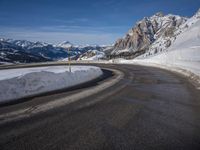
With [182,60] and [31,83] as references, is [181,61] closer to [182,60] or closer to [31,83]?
[182,60]

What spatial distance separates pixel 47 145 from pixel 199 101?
628 cm

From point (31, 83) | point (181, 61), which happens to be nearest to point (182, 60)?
point (181, 61)

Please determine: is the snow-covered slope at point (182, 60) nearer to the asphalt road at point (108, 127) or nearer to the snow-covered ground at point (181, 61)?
the snow-covered ground at point (181, 61)

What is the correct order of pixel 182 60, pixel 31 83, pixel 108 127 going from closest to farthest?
pixel 108 127
pixel 31 83
pixel 182 60

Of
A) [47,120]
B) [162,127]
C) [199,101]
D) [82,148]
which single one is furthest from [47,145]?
[199,101]

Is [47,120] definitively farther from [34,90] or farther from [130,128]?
[34,90]

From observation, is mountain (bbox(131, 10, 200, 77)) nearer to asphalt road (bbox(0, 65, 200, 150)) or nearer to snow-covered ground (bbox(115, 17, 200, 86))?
snow-covered ground (bbox(115, 17, 200, 86))

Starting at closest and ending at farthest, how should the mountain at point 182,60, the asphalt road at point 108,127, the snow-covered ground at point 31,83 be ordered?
the asphalt road at point 108,127, the snow-covered ground at point 31,83, the mountain at point 182,60

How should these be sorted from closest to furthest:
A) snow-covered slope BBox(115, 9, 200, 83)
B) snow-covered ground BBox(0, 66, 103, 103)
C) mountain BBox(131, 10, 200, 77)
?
1. snow-covered ground BBox(0, 66, 103, 103)
2. mountain BBox(131, 10, 200, 77)
3. snow-covered slope BBox(115, 9, 200, 83)

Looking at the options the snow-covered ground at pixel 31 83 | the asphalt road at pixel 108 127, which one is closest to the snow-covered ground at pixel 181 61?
the snow-covered ground at pixel 31 83

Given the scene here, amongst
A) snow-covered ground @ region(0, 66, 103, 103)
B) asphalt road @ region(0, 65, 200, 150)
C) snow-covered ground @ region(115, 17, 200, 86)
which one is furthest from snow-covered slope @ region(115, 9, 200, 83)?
asphalt road @ region(0, 65, 200, 150)

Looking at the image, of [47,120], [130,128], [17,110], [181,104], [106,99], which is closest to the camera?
[130,128]

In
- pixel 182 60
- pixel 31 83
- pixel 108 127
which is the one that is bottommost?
pixel 108 127

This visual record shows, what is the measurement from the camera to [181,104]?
841cm
